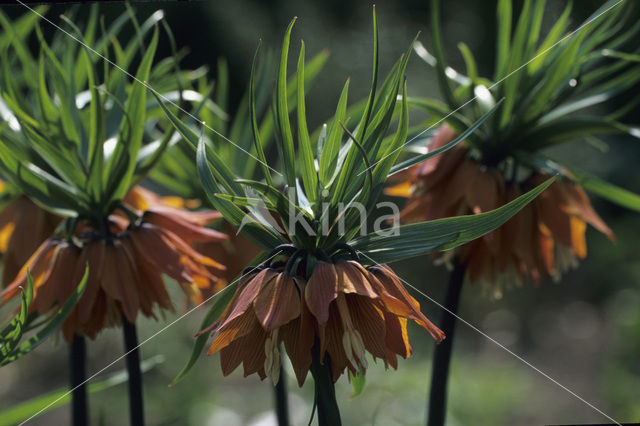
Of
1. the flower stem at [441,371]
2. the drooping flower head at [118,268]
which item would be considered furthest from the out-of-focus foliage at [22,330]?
the flower stem at [441,371]

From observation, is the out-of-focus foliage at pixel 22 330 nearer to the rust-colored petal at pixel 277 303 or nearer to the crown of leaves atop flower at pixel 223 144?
the rust-colored petal at pixel 277 303

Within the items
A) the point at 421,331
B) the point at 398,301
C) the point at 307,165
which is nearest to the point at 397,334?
the point at 398,301

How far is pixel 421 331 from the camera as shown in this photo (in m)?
3.15

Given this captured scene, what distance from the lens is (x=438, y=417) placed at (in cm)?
85

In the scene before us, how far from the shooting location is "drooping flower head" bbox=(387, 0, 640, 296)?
2.72ft

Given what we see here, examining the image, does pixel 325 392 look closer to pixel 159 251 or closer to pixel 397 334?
pixel 397 334

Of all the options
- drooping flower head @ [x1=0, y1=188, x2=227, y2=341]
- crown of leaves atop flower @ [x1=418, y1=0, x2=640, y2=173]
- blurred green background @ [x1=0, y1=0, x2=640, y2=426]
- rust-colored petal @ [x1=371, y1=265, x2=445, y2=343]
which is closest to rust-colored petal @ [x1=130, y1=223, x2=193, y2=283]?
drooping flower head @ [x1=0, y1=188, x2=227, y2=341]

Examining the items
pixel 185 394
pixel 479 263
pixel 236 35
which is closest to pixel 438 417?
pixel 479 263

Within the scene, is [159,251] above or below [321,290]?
above

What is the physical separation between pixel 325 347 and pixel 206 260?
0.26 m

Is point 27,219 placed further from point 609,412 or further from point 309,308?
point 609,412

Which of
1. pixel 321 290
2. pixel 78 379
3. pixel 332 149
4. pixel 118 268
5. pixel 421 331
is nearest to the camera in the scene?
pixel 321 290

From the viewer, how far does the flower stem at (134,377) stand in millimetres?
724

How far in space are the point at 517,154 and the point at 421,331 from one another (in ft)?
7.91
